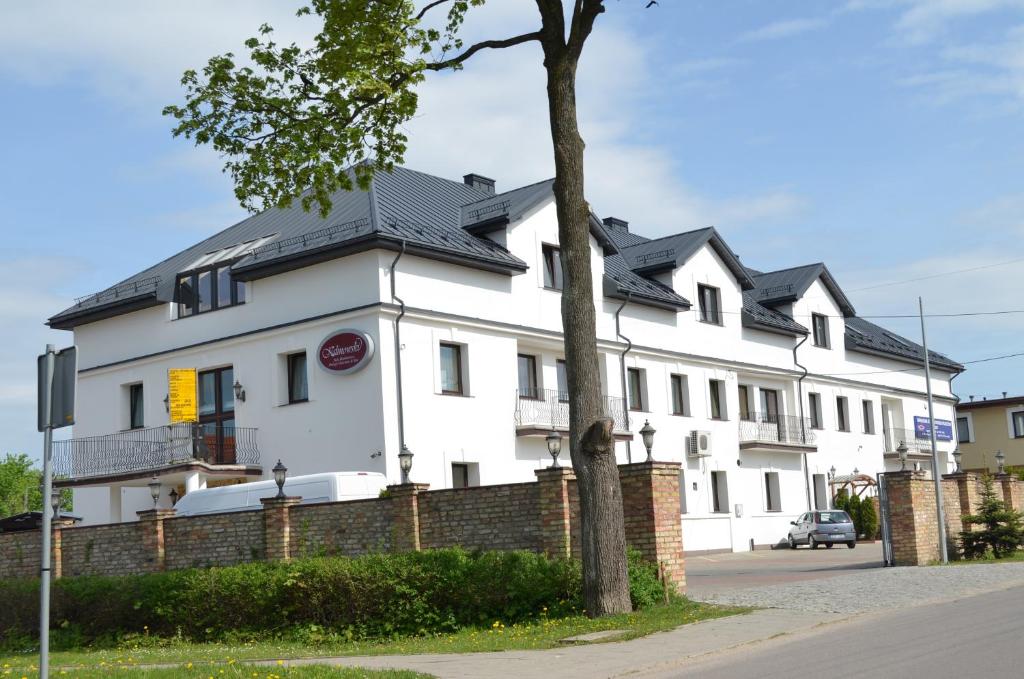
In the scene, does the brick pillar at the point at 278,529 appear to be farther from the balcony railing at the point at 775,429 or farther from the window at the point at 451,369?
the balcony railing at the point at 775,429

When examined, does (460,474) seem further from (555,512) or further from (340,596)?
(555,512)

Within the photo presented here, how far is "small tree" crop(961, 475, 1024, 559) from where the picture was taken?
26.0 metres

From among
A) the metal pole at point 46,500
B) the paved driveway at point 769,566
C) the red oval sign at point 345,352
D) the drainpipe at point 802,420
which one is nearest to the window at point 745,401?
the drainpipe at point 802,420

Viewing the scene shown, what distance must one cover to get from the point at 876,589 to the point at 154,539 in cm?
1277

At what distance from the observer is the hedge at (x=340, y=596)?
16.5 meters

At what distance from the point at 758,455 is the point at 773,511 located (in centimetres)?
218

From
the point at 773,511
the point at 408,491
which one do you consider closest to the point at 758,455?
the point at 773,511

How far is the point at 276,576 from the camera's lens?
60.3ft

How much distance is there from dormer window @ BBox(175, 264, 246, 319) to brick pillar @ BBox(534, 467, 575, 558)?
1659cm

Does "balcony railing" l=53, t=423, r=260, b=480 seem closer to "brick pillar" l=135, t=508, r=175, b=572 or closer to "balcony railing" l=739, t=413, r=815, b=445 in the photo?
"brick pillar" l=135, t=508, r=175, b=572

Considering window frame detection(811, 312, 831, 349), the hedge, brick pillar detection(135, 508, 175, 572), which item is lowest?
the hedge

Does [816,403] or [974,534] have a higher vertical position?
[816,403]

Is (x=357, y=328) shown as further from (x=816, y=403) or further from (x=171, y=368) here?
(x=816, y=403)

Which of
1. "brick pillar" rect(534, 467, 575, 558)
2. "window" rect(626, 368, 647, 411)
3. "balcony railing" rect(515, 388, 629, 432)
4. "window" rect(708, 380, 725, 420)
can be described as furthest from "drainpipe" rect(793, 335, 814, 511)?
"brick pillar" rect(534, 467, 575, 558)
